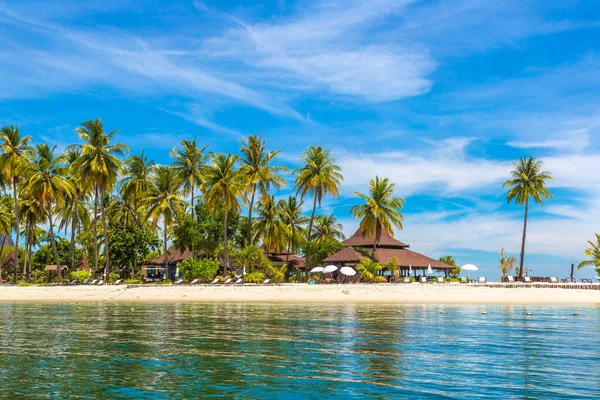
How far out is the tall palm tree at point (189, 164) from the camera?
62.9 m

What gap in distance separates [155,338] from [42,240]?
219ft

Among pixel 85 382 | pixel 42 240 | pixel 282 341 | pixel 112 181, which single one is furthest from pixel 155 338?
pixel 42 240

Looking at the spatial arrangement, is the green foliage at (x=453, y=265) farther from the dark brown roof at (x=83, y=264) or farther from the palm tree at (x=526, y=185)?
the dark brown roof at (x=83, y=264)

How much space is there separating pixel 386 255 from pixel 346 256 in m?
4.80

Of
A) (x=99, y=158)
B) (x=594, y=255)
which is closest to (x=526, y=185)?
(x=594, y=255)

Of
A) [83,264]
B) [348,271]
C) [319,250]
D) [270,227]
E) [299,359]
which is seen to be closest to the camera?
[299,359]

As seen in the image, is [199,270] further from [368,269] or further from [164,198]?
[368,269]

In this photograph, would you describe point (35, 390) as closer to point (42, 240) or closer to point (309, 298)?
point (309, 298)

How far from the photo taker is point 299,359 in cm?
1479

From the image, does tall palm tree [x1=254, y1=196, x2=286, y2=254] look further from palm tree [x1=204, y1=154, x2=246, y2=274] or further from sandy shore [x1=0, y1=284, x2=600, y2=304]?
sandy shore [x1=0, y1=284, x2=600, y2=304]

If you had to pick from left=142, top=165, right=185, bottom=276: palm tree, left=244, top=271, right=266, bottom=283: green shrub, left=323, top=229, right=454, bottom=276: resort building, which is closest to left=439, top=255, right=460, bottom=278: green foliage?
left=323, top=229, right=454, bottom=276: resort building

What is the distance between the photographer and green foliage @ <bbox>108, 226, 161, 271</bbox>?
59.3m

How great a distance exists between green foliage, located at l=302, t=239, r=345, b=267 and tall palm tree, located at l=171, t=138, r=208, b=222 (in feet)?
46.4

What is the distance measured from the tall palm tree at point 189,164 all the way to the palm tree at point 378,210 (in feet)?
57.7
